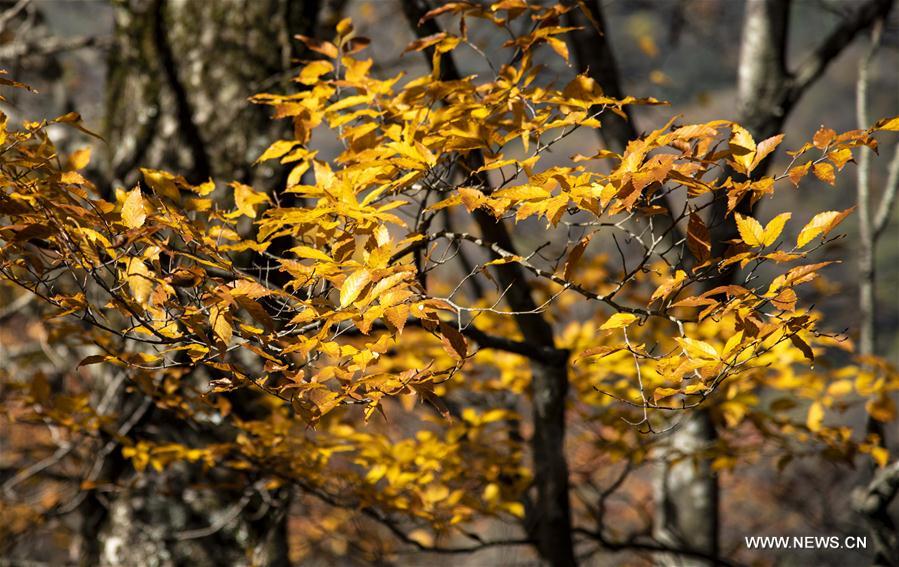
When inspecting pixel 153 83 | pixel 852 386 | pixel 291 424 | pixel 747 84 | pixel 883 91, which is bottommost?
pixel 291 424

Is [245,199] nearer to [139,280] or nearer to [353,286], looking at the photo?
[139,280]

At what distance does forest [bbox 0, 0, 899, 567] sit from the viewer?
4.39 ft

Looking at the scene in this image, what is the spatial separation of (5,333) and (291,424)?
8190 millimetres

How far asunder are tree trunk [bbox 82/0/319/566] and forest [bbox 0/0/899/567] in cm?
1

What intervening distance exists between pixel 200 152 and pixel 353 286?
1890 mm

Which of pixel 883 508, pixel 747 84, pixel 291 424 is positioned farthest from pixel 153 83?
pixel 883 508

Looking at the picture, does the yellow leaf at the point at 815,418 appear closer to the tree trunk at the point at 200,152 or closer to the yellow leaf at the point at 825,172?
the yellow leaf at the point at 825,172

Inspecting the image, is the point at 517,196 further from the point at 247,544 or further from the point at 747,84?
the point at 747,84

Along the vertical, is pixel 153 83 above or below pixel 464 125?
above

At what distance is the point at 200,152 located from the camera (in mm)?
2842

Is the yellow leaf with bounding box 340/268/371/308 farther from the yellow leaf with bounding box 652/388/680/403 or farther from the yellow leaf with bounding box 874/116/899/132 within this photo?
the yellow leaf with bounding box 874/116/899/132

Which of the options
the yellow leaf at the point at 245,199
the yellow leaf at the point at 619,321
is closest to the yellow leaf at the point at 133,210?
the yellow leaf at the point at 245,199

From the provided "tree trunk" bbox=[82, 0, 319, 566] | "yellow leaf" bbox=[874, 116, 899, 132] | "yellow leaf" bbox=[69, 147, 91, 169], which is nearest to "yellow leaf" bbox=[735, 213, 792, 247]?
"yellow leaf" bbox=[874, 116, 899, 132]

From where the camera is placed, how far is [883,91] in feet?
68.9
